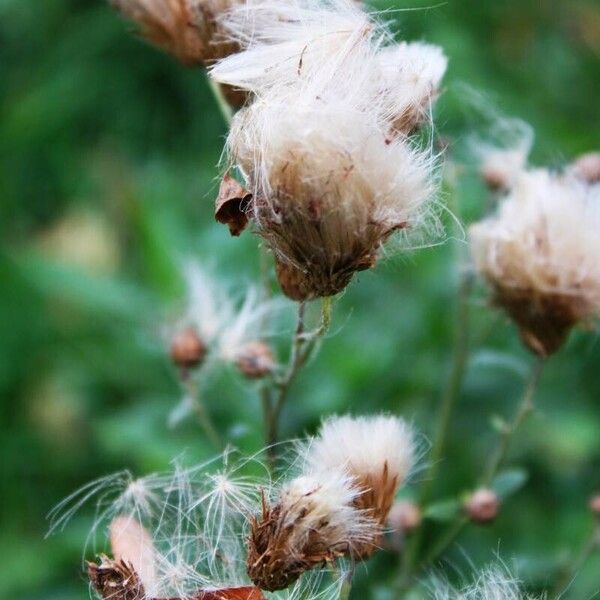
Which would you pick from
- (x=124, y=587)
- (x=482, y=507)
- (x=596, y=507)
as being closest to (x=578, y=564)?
(x=596, y=507)

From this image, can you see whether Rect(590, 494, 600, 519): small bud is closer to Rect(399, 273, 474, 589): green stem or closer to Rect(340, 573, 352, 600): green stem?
Rect(399, 273, 474, 589): green stem

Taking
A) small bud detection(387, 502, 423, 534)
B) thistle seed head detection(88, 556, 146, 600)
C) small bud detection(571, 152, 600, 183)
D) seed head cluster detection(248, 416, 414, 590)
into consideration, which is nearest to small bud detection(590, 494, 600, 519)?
small bud detection(387, 502, 423, 534)

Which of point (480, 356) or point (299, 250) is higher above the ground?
point (299, 250)

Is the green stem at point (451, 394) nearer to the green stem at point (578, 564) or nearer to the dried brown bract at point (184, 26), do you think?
the green stem at point (578, 564)

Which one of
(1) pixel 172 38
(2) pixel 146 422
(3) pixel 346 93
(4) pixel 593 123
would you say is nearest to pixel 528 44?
(4) pixel 593 123

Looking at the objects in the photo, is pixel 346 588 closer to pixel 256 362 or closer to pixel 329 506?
pixel 329 506

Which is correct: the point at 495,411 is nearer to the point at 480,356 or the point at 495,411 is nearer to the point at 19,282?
the point at 480,356

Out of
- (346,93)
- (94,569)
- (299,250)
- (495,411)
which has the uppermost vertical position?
(346,93)
